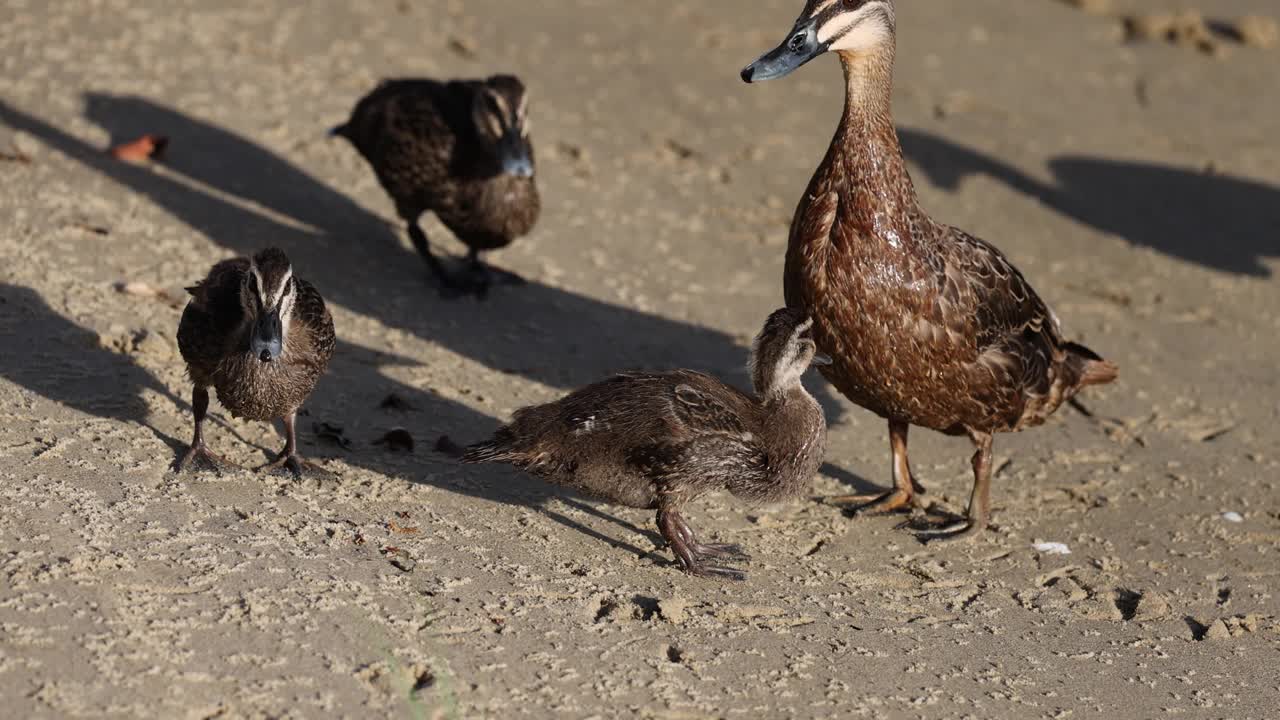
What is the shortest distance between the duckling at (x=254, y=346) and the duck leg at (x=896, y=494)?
231cm

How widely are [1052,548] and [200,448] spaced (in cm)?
346

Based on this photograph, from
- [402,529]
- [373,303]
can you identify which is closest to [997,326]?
[402,529]

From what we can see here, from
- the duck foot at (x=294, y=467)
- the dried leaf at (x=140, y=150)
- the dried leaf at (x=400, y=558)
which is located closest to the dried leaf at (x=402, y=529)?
the dried leaf at (x=400, y=558)

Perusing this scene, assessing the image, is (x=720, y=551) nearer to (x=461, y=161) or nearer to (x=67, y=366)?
(x=67, y=366)

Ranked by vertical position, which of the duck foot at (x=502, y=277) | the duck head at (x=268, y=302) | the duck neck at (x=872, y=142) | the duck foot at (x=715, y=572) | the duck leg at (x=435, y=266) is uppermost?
the duck neck at (x=872, y=142)

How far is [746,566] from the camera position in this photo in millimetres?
5758

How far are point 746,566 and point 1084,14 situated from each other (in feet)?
28.5

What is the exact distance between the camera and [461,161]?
8.21m

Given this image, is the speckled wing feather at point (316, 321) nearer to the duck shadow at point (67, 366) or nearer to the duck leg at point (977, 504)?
the duck shadow at point (67, 366)

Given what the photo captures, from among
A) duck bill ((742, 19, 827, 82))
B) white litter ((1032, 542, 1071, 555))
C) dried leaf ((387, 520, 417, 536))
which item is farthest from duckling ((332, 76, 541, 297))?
white litter ((1032, 542, 1071, 555))

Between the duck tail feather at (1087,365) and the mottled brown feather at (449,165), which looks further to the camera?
the mottled brown feather at (449,165)

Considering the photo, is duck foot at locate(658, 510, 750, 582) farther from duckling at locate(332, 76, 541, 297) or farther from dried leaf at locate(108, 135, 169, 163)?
dried leaf at locate(108, 135, 169, 163)

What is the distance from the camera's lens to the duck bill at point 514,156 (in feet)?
26.1

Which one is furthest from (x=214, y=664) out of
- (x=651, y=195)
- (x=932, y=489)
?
(x=651, y=195)
